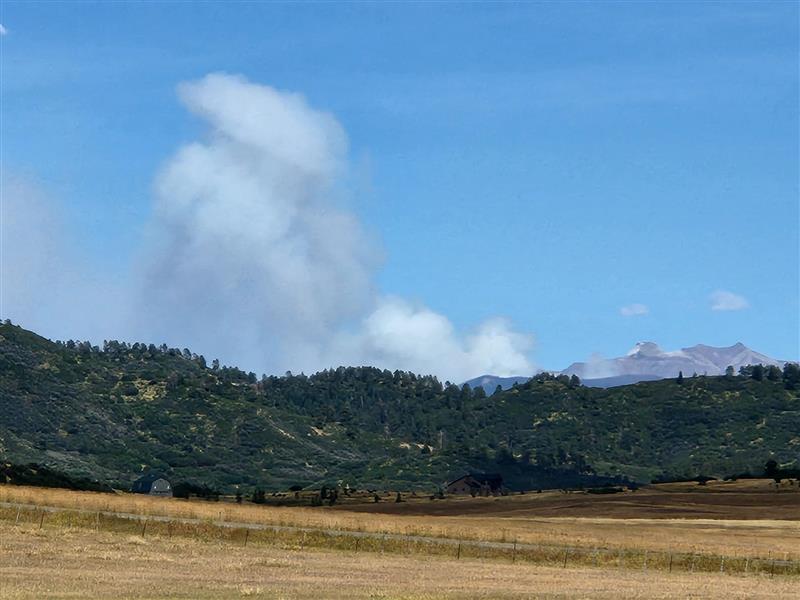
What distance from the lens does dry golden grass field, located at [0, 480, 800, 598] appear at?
5375 centimetres

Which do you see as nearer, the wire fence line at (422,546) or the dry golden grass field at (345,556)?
the dry golden grass field at (345,556)

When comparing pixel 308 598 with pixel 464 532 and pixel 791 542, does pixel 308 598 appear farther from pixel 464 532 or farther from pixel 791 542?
pixel 791 542

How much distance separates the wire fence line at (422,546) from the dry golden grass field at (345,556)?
129 mm

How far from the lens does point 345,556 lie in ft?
242

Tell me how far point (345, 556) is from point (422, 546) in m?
8.09

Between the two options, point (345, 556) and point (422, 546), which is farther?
point (422, 546)

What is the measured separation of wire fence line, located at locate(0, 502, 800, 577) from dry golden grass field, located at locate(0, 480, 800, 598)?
0.42 ft

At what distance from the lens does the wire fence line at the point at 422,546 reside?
253ft

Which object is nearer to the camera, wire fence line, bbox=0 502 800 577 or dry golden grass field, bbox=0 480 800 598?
dry golden grass field, bbox=0 480 800 598

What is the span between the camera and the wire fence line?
77125 millimetres

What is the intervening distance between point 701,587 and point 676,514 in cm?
9267

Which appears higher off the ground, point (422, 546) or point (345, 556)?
point (422, 546)

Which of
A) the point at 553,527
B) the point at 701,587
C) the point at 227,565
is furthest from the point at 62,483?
the point at 701,587

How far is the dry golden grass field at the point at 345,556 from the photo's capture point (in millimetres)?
53750
